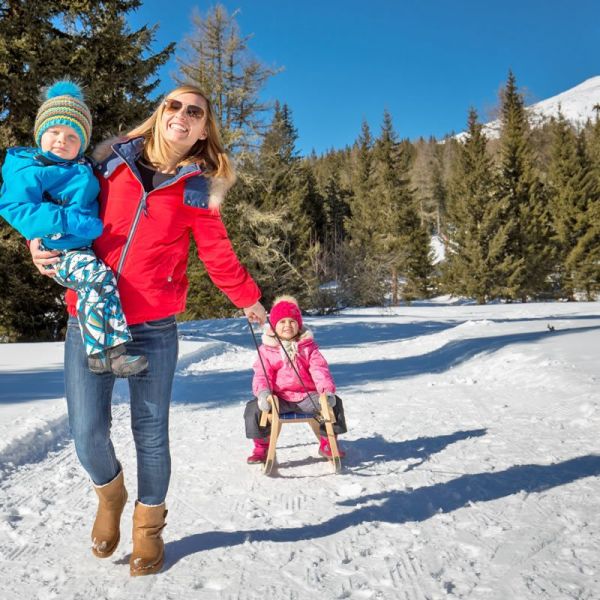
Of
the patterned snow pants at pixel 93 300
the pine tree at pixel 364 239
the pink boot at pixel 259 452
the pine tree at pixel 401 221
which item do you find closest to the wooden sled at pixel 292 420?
the pink boot at pixel 259 452

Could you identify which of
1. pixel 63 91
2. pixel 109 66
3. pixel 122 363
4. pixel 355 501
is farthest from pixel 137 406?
pixel 109 66

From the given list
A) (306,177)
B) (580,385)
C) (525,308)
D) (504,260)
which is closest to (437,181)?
(306,177)

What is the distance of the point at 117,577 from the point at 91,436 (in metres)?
0.69

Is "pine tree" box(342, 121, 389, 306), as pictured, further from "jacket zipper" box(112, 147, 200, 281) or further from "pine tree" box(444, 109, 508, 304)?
"jacket zipper" box(112, 147, 200, 281)

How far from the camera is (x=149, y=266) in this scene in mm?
2203

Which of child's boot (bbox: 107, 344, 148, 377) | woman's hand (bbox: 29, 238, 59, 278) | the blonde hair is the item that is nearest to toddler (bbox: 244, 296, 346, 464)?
the blonde hair

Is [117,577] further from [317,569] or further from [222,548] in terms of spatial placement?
[317,569]

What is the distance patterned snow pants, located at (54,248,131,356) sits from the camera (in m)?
2.07

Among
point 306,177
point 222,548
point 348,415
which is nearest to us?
point 222,548

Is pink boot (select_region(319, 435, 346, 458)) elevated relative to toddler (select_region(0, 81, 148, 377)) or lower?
lower

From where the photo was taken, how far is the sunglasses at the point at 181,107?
235cm

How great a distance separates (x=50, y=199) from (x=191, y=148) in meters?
0.69

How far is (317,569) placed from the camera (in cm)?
242

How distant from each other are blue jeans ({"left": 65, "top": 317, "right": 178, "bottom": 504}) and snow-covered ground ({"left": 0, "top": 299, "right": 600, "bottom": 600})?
1.59ft
